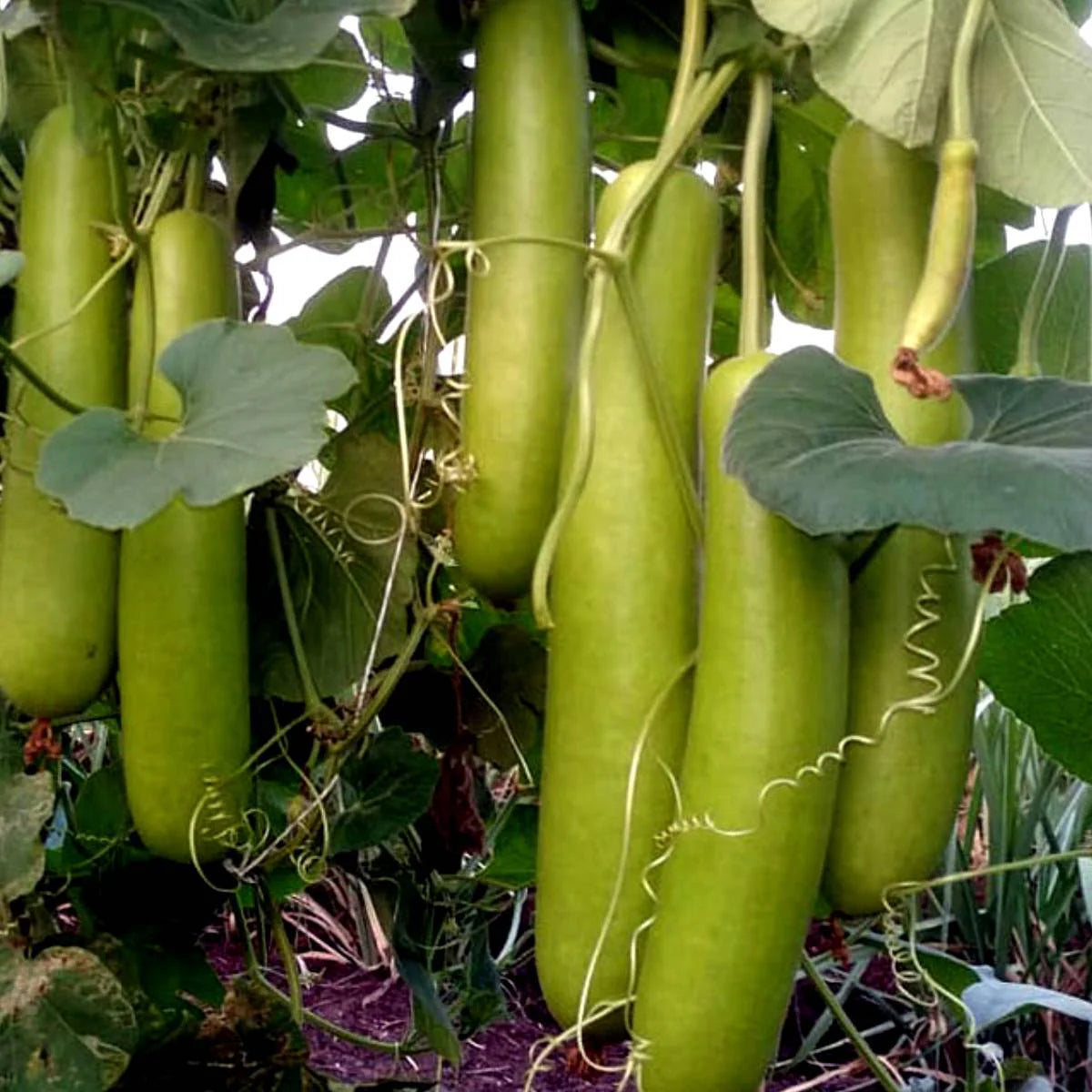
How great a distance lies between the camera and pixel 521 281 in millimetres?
497

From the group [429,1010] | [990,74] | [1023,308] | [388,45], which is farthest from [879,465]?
[429,1010]

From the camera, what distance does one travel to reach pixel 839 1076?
5.66ft

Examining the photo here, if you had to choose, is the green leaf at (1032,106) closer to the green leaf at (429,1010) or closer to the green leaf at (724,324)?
the green leaf at (724,324)

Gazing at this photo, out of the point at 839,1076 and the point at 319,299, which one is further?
the point at 839,1076

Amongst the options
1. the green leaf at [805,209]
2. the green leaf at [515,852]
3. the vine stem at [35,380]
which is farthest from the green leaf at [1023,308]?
the green leaf at [515,852]

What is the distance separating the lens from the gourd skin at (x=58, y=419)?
0.50m

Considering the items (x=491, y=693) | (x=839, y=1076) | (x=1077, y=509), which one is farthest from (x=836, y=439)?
(x=839, y=1076)

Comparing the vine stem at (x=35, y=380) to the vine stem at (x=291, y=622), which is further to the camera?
the vine stem at (x=291, y=622)

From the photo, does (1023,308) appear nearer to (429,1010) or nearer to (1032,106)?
(1032,106)

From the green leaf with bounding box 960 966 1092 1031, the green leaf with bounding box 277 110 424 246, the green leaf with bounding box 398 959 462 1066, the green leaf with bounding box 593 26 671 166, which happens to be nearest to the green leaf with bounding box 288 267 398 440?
the green leaf with bounding box 277 110 424 246

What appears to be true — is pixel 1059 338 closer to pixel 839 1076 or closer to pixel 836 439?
pixel 836 439

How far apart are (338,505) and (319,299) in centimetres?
22

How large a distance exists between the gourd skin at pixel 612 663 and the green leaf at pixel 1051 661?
0.17m

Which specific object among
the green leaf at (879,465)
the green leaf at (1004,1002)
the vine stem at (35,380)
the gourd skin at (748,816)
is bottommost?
the green leaf at (1004,1002)
